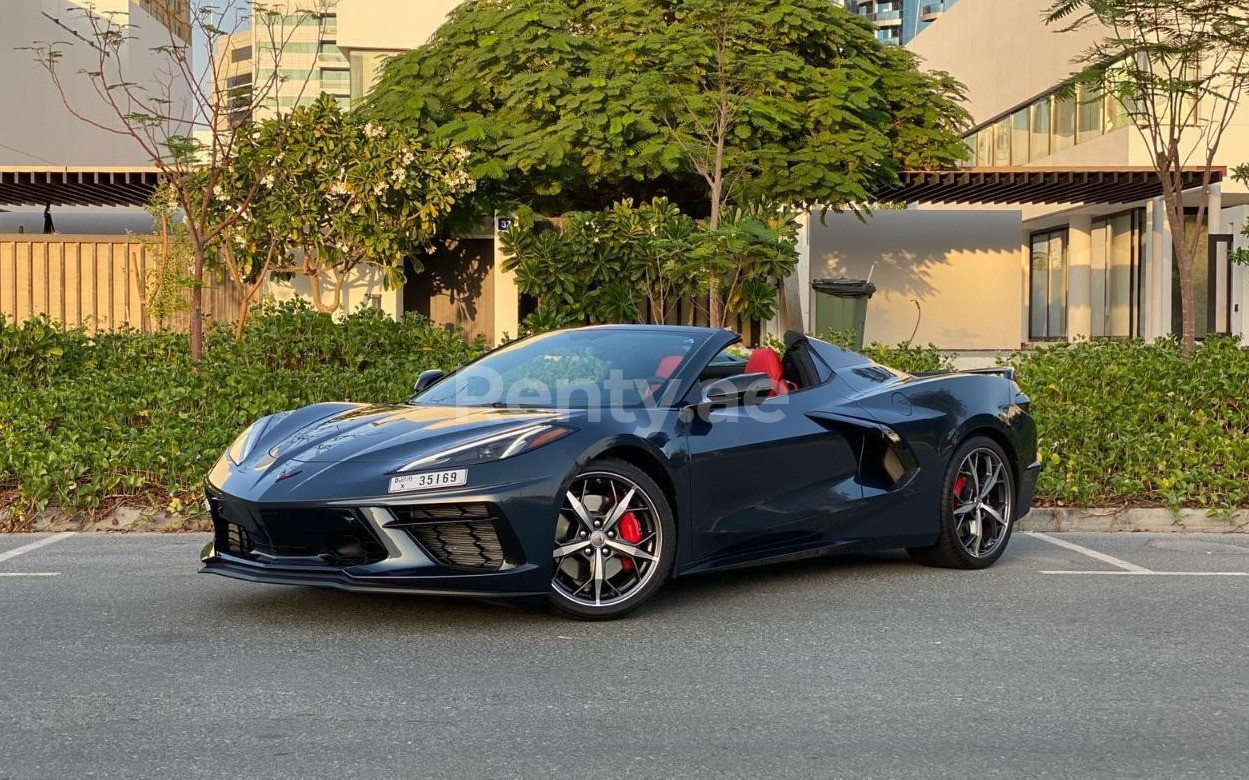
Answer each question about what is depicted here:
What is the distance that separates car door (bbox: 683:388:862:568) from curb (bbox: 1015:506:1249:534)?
334 centimetres

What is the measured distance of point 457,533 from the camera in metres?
5.95

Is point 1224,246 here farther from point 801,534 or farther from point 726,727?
point 726,727

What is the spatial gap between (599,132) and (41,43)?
20.0 metres

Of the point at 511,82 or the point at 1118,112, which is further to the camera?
the point at 1118,112

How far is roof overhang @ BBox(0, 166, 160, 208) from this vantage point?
2212cm

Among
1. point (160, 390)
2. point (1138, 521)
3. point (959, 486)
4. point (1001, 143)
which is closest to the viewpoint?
point (959, 486)

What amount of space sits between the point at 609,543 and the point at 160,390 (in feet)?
23.8

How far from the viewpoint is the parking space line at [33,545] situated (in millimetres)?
8633

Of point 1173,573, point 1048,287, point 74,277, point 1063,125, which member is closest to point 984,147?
point 1048,287

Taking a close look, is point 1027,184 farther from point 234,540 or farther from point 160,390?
point 234,540

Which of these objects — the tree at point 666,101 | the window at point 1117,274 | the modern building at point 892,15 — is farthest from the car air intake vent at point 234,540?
the modern building at point 892,15

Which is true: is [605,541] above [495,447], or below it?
below

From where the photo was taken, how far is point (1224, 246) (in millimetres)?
31641

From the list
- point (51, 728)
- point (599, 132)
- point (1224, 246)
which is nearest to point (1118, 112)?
point (1224, 246)
